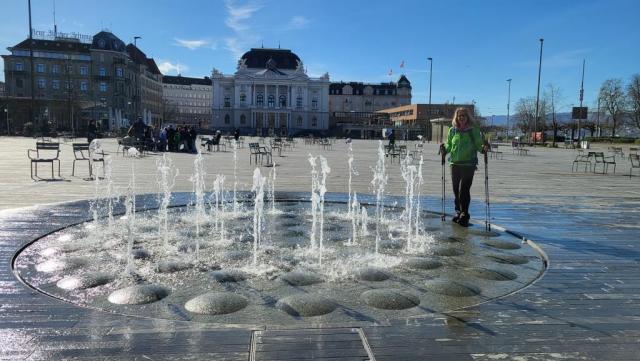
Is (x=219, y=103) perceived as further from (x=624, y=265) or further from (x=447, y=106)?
(x=624, y=265)

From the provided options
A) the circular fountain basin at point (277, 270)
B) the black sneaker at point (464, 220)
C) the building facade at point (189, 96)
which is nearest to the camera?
the circular fountain basin at point (277, 270)

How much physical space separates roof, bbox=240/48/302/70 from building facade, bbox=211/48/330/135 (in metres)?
2.50

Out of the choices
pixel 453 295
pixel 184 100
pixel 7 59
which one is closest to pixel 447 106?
pixel 7 59

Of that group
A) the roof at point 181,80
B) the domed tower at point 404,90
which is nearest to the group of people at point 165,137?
the domed tower at point 404,90

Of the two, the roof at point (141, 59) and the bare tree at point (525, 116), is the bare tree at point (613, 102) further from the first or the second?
the roof at point (141, 59)

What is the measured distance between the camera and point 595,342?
141 inches

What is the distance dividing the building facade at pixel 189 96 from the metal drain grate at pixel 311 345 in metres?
159

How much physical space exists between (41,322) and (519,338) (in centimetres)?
367

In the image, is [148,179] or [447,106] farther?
[447,106]

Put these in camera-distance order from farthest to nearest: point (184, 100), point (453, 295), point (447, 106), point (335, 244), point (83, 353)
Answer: point (184, 100), point (447, 106), point (335, 244), point (453, 295), point (83, 353)

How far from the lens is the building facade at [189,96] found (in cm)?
16050

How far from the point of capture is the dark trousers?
26.0 ft

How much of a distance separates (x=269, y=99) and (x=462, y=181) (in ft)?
373

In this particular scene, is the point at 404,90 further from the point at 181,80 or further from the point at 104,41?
the point at 104,41
